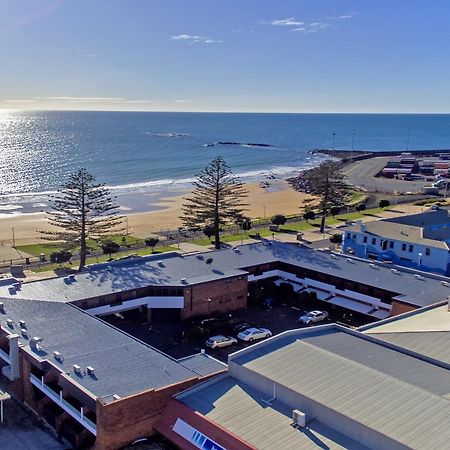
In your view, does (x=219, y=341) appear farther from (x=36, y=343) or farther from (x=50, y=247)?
(x=50, y=247)

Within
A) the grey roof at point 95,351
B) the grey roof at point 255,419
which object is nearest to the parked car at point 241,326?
the grey roof at point 95,351

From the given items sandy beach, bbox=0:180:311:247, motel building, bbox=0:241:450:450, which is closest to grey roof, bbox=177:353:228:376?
motel building, bbox=0:241:450:450

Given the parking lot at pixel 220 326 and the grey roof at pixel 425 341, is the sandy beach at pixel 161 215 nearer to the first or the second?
the parking lot at pixel 220 326

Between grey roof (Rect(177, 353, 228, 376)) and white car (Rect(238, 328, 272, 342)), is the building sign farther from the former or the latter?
white car (Rect(238, 328, 272, 342))

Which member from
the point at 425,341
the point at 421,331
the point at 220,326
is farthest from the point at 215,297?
the point at 425,341

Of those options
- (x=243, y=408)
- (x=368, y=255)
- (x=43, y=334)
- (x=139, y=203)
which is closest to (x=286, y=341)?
(x=243, y=408)

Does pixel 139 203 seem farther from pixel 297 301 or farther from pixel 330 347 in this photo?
pixel 330 347
